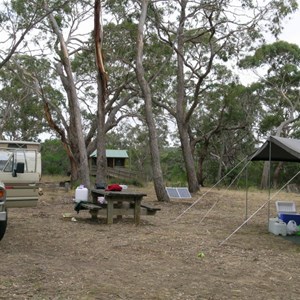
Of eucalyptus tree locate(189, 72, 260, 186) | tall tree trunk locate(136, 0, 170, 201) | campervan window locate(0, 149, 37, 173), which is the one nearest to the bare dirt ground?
campervan window locate(0, 149, 37, 173)

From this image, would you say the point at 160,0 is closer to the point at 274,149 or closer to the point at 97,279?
the point at 274,149

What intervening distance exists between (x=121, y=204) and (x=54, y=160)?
3846 cm

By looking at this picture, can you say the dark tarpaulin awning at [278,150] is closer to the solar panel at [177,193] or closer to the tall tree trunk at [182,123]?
the solar panel at [177,193]

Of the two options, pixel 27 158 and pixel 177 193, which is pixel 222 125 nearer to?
pixel 177 193

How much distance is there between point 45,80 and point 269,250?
22767mm

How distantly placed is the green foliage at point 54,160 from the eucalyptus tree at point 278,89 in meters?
19.3

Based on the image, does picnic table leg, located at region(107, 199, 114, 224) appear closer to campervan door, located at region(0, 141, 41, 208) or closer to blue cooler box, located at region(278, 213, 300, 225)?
campervan door, located at region(0, 141, 41, 208)

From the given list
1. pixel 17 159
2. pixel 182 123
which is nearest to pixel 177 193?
pixel 182 123

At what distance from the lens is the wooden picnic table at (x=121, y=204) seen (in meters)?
9.87

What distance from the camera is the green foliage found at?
151ft

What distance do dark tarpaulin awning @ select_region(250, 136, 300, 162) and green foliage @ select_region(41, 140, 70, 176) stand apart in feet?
113

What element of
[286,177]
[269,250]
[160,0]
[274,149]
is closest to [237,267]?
[269,250]

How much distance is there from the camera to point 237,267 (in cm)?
649

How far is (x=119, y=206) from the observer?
10.4 meters
